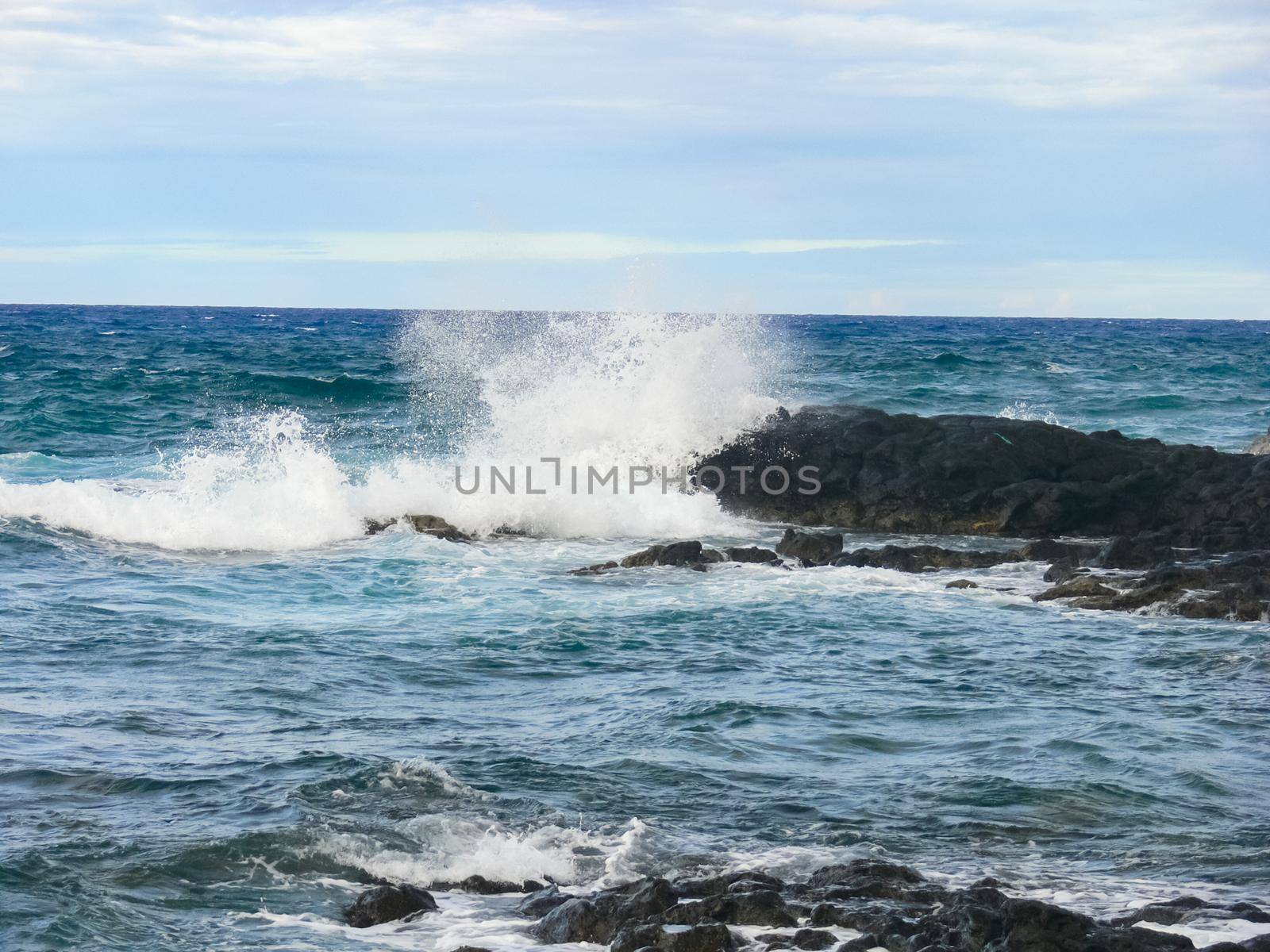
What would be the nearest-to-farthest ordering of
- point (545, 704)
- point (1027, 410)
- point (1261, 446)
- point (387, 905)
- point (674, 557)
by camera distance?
point (387, 905), point (545, 704), point (674, 557), point (1261, 446), point (1027, 410)

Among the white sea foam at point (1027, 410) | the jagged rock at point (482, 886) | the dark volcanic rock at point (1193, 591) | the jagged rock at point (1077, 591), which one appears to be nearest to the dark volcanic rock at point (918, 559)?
the dark volcanic rock at point (1193, 591)

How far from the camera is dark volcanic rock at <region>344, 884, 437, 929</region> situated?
529 centimetres

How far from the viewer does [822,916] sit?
199 inches

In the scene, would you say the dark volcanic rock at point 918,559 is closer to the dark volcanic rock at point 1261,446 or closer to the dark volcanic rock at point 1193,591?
the dark volcanic rock at point 1193,591

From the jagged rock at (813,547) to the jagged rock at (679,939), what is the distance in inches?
330

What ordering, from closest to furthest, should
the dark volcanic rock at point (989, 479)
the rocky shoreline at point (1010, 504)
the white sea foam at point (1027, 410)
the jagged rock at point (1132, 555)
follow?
the rocky shoreline at point (1010, 504)
the jagged rock at point (1132, 555)
the dark volcanic rock at point (989, 479)
the white sea foam at point (1027, 410)

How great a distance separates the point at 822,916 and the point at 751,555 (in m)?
8.28

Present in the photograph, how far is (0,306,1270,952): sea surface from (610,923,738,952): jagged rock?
50cm

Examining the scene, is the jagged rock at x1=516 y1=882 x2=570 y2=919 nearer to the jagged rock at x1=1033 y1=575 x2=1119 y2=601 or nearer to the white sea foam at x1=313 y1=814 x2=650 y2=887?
the white sea foam at x1=313 y1=814 x2=650 y2=887

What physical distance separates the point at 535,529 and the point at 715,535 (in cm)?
215

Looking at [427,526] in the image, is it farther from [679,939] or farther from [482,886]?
[679,939]

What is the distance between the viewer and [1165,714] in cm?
803

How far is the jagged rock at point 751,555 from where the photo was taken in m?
13.2

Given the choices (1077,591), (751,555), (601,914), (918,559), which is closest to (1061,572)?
(1077,591)
